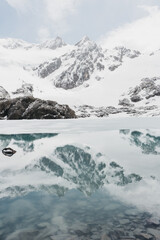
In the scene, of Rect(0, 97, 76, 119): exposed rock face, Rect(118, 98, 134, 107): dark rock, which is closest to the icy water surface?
Rect(0, 97, 76, 119): exposed rock face

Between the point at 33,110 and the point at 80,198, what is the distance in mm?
67010

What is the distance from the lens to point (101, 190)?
1195cm

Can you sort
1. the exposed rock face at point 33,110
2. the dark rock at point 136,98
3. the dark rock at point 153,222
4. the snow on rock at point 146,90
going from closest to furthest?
the dark rock at point 153,222 → the exposed rock face at point 33,110 → the dark rock at point 136,98 → the snow on rock at point 146,90

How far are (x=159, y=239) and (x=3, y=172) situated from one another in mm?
10563

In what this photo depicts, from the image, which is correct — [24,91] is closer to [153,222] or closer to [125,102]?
[125,102]

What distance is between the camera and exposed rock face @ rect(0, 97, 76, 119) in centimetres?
7650

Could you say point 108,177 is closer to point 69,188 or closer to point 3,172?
point 69,188

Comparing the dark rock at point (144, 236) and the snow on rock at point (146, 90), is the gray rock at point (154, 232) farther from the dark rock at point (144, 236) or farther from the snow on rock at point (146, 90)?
the snow on rock at point (146, 90)

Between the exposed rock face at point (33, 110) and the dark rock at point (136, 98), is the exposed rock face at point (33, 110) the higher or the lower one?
the lower one

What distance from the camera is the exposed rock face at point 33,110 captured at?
3012 inches

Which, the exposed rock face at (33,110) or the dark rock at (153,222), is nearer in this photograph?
the dark rock at (153,222)

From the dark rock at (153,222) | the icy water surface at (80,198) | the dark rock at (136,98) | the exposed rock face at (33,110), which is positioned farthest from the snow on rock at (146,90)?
the dark rock at (153,222)

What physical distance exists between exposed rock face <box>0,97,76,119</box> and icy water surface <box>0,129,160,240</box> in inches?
2267

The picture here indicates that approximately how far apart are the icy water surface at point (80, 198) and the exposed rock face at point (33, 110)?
5758 cm
